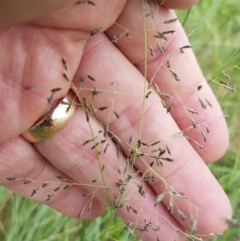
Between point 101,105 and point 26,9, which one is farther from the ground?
point 26,9

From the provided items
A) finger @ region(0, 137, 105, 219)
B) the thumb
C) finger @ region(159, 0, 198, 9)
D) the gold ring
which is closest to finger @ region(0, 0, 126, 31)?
the thumb

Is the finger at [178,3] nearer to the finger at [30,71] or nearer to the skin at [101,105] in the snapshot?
the skin at [101,105]

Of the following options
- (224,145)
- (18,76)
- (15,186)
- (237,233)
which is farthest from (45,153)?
(237,233)

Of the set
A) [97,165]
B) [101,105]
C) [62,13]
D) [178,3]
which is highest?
[62,13]

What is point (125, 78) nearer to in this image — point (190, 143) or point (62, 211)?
point (190, 143)

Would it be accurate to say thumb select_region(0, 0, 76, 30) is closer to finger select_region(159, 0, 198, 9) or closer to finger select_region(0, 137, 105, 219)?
finger select_region(159, 0, 198, 9)

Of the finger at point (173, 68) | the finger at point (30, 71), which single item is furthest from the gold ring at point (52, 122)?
the finger at point (173, 68)

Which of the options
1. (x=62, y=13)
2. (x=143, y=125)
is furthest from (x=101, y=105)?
(x=62, y=13)

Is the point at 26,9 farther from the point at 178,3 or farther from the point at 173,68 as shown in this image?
the point at 173,68
